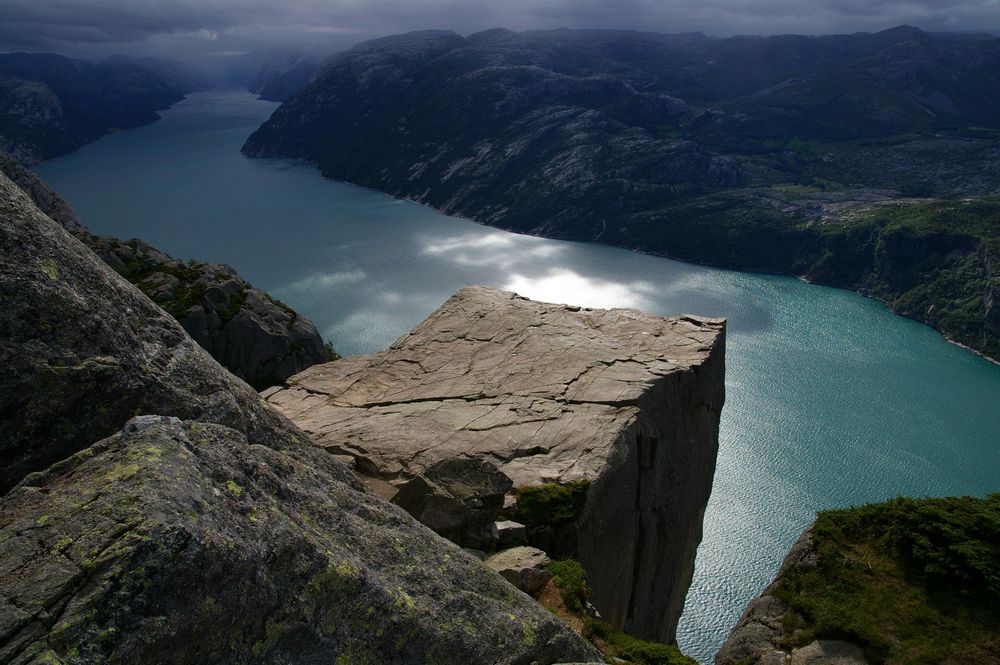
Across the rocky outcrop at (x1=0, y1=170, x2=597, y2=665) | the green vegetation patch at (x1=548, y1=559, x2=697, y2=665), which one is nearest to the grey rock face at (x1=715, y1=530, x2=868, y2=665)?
the green vegetation patch at (x1=548, y1=559, x2=697, y2=665)

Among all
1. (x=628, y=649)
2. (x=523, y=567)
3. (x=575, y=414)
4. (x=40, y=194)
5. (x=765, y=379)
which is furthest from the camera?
(x=765, y=379)

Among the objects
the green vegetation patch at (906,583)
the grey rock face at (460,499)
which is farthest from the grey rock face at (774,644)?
the grey rock face at (460,499)

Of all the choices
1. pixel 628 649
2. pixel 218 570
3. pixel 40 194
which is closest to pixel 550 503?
pixel 628 649

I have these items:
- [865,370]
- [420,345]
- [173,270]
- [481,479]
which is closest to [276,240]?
[173,270]

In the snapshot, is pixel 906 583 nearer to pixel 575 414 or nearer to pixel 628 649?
pixel 628 649

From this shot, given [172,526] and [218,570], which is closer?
[172,526]

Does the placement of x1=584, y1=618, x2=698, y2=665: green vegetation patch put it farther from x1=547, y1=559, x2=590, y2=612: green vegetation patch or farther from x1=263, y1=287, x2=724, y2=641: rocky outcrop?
x1=263, y1=287, x2=724, y2=641: rocky outcrop

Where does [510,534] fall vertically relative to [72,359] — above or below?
below
